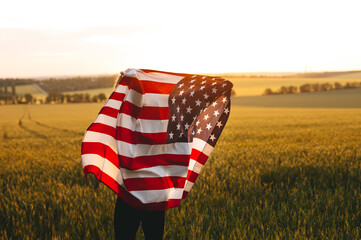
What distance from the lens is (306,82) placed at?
8375 centimetres

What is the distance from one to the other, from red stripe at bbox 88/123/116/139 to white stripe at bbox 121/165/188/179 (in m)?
0.39

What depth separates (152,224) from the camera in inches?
107

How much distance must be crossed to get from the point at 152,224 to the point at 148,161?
564mm

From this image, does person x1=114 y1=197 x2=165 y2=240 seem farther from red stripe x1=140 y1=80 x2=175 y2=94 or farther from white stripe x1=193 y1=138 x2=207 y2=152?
red stripe x1=140 y1=80 x2=175 y2=94

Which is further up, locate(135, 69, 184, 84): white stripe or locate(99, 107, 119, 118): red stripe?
locate(135, 69, 184, 84): white stripe

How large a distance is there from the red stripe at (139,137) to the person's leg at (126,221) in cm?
56

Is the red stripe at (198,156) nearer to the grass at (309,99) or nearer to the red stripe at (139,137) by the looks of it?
the red stripe at (139,137)

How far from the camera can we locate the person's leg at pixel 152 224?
271 centimetres

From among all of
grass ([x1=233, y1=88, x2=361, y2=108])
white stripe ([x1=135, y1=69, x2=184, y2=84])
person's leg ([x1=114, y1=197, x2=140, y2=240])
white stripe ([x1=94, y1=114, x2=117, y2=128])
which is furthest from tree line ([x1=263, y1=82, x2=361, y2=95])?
person's leg ([x1=114, y1=197, x2=140, y2=240])

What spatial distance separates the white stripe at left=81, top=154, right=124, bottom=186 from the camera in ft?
9.25

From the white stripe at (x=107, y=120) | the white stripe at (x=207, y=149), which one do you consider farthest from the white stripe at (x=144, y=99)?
the white stripe at (x=207, y=149)

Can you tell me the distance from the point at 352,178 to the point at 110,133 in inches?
213

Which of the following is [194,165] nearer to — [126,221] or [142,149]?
[142,149]

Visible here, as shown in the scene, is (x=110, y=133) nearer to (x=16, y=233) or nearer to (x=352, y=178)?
(x=16, y=233)
